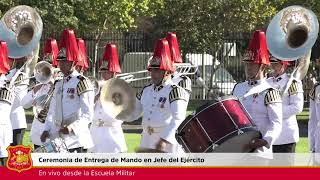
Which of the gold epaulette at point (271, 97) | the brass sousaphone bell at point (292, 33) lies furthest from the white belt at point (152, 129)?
the brass sousaphone bell at point (292, 33)

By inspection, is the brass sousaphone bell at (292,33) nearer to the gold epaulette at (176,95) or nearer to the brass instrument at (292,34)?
the brass instrument at (292,34)

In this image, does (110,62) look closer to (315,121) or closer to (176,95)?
(176,95)

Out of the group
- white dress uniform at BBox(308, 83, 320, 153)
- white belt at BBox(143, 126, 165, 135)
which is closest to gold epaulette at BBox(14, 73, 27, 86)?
white belt at BBox(143, 126, 165, 135)

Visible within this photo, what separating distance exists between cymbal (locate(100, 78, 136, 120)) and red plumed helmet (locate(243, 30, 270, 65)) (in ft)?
4.46

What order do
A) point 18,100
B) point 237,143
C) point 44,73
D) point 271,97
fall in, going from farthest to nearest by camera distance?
point 18,100 < point 44,73 < point 271,97 < point 237,143

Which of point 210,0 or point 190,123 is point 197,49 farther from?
point 190,123

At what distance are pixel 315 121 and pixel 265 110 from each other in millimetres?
1166

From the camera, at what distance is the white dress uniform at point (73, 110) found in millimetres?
9070

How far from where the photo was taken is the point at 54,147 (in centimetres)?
855

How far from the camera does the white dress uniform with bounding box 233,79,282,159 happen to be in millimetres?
8211

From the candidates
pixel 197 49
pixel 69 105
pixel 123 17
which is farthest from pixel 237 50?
pixel 69 105

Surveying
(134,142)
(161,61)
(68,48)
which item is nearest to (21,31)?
(68,48)

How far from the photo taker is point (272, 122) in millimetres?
8336
